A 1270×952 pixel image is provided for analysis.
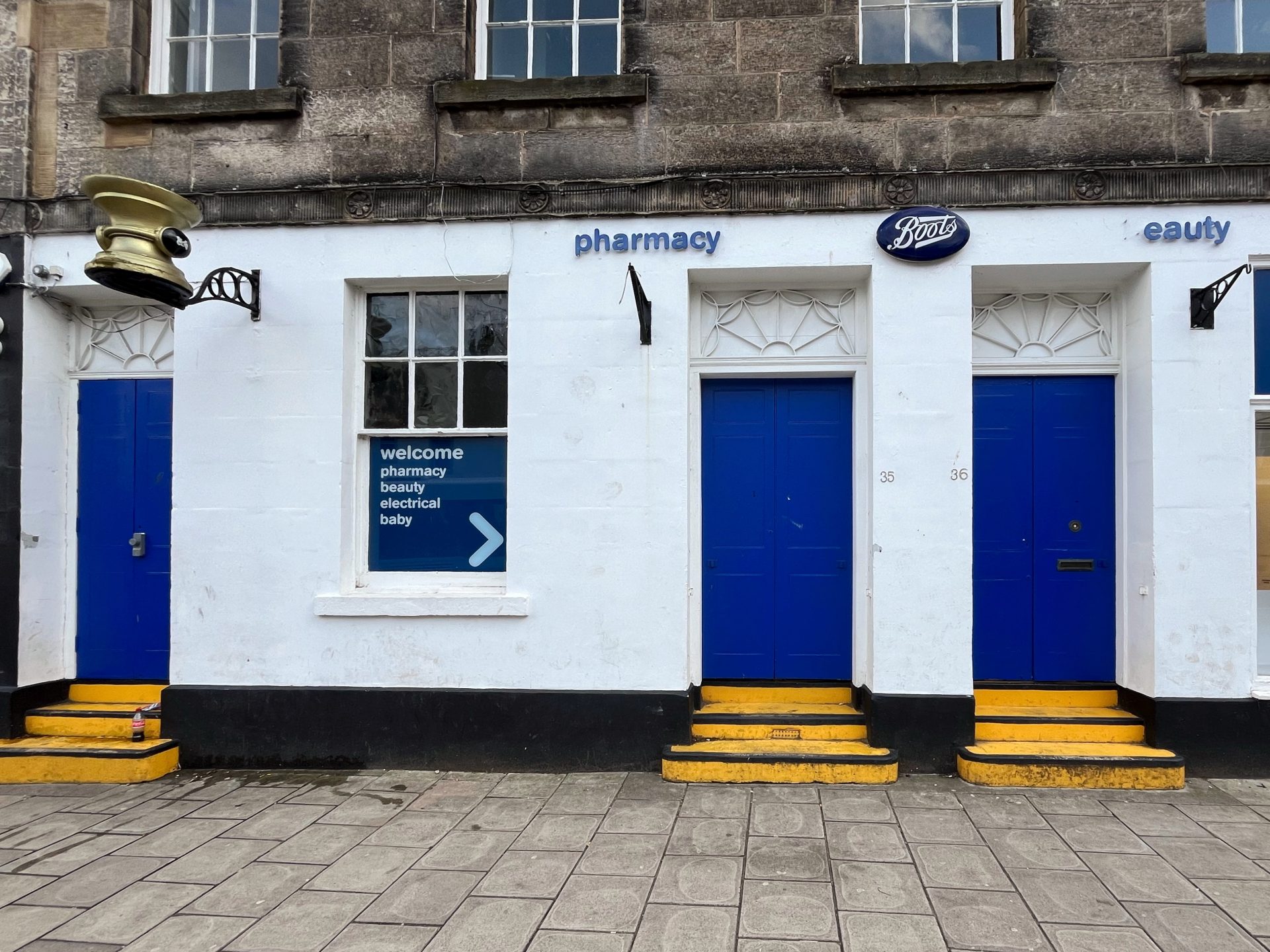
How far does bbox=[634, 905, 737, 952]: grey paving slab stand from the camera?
11.0 ft

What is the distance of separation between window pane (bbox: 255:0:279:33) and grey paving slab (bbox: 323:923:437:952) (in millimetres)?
6480

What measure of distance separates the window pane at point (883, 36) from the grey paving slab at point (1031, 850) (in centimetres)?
543

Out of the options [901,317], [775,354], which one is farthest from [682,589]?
[901,317]

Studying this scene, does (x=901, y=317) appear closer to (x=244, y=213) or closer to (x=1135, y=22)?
(x=1135, y=22)

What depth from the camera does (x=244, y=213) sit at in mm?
5855

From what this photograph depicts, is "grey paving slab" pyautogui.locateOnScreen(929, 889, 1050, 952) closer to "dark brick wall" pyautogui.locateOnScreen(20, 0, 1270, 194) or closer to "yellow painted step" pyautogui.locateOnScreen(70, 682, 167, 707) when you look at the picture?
"dark brick wall" pyautogui.locateOnScreen(20, 0, 1270, 194)

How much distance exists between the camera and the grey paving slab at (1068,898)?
11.7 feet

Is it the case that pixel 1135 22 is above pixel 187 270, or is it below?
above

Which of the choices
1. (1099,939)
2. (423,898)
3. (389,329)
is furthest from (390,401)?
(1099,939)

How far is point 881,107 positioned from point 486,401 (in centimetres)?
361

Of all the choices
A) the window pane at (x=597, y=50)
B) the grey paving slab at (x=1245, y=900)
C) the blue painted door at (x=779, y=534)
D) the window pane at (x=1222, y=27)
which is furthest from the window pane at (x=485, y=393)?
the window pane at (x=1222, y=27)

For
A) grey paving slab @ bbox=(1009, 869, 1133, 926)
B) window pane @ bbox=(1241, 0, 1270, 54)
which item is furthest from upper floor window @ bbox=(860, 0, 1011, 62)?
grey paving slab @ bbox=(1009, 869, 1133, 926)

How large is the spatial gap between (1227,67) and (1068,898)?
5.50m

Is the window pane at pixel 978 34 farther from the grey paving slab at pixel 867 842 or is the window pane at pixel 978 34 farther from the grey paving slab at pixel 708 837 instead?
the grey paving slab at pixel 708 837
